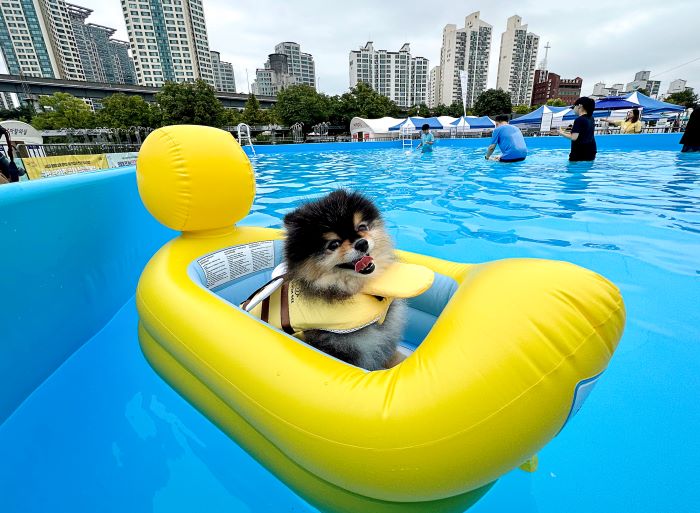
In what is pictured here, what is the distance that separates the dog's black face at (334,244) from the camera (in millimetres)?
1337

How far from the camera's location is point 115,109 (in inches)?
1448

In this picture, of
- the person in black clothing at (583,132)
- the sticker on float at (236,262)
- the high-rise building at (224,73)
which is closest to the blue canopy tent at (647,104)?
the person in black clothing at (583,132)

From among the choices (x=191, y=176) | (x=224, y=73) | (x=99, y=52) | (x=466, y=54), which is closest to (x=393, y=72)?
(x=466, y=54)

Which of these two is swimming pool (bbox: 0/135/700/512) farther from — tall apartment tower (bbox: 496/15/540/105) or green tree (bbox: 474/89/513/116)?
tall apartment tower (bbox: 496/15/540/105)

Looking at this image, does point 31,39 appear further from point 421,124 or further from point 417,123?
point 421,124

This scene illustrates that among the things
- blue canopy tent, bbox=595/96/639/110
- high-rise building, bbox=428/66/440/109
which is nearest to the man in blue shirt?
blue canopy tent, bbox=595/96/639/110

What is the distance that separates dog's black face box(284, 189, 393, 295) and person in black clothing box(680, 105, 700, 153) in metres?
12.8

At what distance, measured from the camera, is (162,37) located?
271 ft

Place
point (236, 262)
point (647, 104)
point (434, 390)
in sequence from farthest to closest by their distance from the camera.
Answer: point (647, 104) < point (236, 262) < point (434, 390)

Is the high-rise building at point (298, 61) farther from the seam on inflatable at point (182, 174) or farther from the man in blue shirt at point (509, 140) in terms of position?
the seam on inflatable at point (182, 174)

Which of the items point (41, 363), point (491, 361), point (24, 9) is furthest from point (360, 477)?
point (24, 9)

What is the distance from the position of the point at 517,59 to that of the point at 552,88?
51.4ft

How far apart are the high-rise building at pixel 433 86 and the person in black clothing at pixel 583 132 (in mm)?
92992

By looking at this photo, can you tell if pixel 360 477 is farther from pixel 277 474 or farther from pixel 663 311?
pixel 663 311
